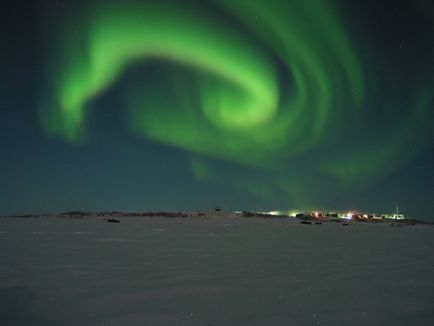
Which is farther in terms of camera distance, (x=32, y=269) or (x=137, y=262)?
(x=137, y=262)

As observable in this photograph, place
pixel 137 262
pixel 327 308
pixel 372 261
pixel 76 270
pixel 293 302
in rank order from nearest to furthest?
pixel 327 308, pixel 293 302, pixel 76 270, pixel 137 262, pixel 372 261

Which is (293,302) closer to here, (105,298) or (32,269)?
(105,298)

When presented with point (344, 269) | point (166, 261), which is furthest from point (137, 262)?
point (344, 269)

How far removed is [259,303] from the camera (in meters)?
7.04

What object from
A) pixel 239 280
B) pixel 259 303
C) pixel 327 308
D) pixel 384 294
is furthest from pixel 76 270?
pixel 384 294

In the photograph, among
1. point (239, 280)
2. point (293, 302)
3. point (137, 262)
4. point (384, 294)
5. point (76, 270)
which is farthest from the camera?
point (137, 262)

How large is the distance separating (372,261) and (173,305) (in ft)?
30.4

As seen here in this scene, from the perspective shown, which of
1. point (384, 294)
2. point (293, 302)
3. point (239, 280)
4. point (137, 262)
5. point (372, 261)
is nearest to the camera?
point (293, 302)

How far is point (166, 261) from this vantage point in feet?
42.5

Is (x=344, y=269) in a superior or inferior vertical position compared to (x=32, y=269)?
superior

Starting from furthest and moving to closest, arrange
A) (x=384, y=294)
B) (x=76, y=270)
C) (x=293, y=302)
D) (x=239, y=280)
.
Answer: (x=76, y=270) → (x=239, y=280) → (x=384, y=294) → (x=293, y=302)

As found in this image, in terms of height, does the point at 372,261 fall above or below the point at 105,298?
above

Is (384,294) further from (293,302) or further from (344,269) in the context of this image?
(344,269)

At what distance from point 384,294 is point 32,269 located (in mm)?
9045
